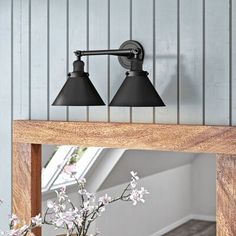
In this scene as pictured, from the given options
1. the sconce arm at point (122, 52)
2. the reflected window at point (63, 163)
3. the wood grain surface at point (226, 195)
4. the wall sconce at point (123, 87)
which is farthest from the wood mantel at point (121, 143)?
the reflected window at point (63, 163)

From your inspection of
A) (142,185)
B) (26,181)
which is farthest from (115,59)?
(142,185)

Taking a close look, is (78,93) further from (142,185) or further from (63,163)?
(142,185)

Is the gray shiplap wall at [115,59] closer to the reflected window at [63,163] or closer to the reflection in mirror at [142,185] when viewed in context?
the reflection in mirror at [142,185]

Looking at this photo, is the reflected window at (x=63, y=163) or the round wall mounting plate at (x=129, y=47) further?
the reflected window at (x=63, y=163)

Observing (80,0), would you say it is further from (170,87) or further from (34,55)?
(170,87)

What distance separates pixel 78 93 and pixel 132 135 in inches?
8.8

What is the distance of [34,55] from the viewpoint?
1983 mm

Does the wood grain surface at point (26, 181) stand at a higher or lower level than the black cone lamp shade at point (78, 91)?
lower

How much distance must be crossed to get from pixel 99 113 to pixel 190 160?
3819mm

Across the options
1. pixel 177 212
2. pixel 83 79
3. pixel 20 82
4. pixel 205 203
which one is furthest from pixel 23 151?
pixel 205 203

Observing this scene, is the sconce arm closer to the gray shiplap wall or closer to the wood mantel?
the gray shiplap wall

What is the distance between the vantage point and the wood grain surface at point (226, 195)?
1.62 m

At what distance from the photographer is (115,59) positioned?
5.97ft

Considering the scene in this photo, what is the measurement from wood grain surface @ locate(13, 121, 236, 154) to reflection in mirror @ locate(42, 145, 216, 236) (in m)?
0.55
